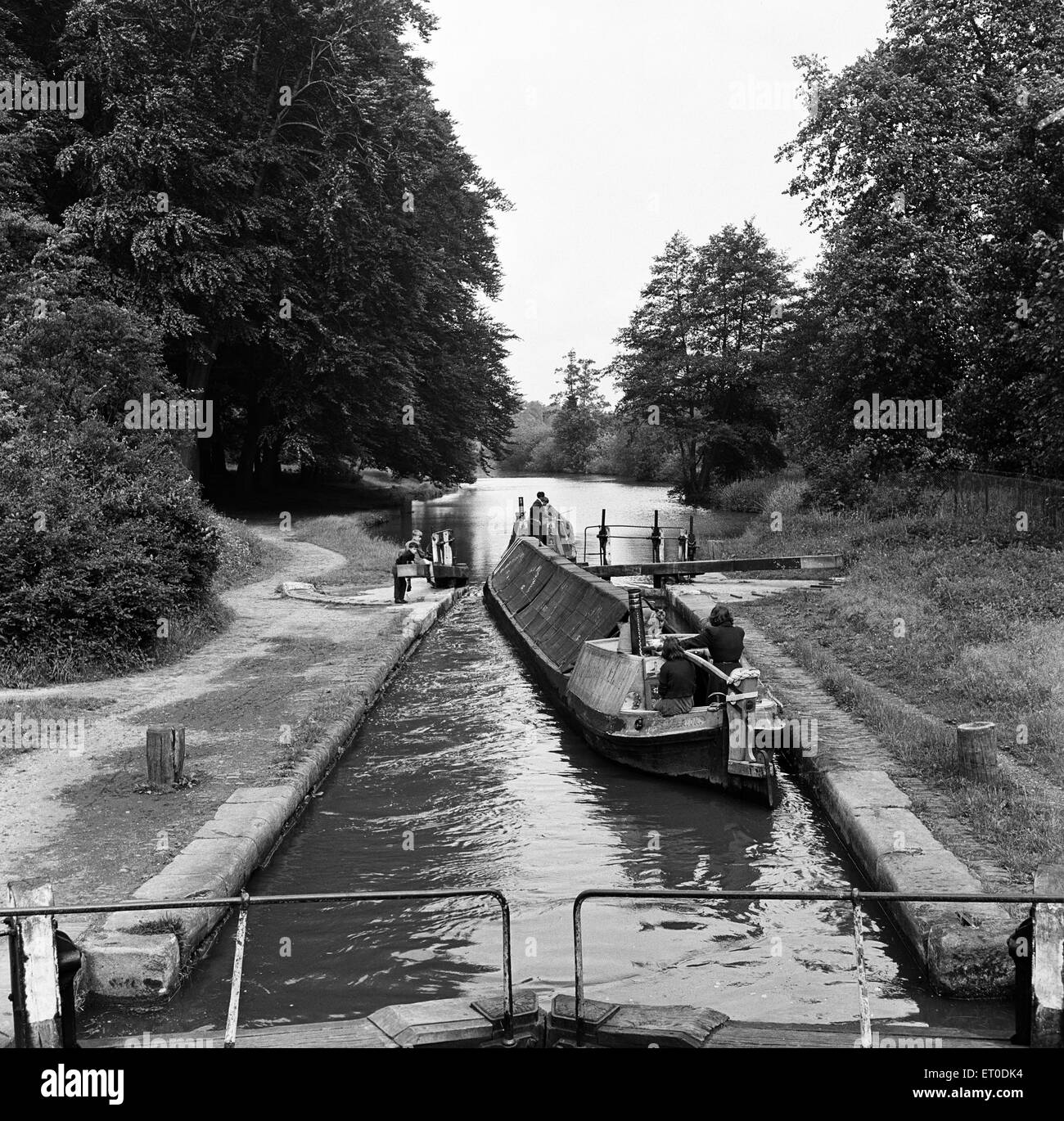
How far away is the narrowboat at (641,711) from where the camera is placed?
11.2 metres

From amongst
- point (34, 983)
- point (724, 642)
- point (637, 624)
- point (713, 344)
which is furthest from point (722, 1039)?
point (713, 344)

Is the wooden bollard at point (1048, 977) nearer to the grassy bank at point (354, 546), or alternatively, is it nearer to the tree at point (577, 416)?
the grassy bank at point (354, 546)

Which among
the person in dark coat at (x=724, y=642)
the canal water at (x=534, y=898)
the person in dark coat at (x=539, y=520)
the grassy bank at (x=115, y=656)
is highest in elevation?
the person in dark coat at (x=539, y=520)

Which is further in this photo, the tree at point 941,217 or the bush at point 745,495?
the bush at point 745,495

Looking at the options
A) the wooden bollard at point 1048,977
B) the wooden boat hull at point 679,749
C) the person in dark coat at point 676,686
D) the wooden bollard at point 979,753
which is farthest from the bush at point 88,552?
the wooden bollard at point 1048,977

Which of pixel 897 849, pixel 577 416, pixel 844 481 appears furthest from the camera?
pixel 577 416

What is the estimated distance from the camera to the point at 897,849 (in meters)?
8.65

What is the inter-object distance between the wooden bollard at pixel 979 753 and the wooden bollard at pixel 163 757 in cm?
718

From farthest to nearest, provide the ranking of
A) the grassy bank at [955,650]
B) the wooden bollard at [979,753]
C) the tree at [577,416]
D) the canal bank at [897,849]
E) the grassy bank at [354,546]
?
1. the tree at [577,416]
2. the grassy bank at [354,546]
3. the wooden bollard at [979,753]
4. the grassy bank at [955,650]
5. the canal bank at [897,849]

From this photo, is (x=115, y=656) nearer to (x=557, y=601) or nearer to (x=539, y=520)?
(x=557, y=601)

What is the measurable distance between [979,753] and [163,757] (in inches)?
291

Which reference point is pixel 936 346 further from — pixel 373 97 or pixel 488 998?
pixel 488 998

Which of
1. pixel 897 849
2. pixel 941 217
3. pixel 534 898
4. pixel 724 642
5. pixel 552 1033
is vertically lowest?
pixel 534 898
